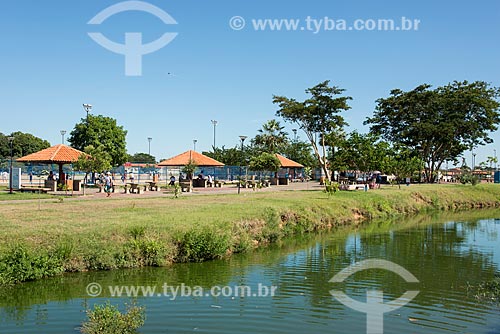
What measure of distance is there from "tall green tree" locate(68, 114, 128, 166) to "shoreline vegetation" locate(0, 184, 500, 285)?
3169 cm

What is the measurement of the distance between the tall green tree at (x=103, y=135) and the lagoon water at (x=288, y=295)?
124ft

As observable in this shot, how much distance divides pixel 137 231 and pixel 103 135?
1618 inches

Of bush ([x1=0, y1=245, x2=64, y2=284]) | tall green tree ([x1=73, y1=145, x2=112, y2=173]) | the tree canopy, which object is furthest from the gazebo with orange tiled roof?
bush ([x1=0, y1=245, x2=64, y2=284])

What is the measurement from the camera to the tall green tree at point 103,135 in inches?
2126

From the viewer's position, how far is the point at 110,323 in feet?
30.7

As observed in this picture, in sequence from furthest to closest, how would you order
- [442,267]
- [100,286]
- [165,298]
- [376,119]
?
[376,119] < [442,267] < [100,286] < [165,298]

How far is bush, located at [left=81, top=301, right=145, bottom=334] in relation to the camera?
9.34 meters

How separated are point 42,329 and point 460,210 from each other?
1400 inches

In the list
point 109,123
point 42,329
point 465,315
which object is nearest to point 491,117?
point 109,123

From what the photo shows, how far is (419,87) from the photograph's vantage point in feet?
183

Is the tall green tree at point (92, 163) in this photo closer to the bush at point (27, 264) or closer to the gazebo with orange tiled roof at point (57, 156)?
the gazebo with orange tiled roof at point (57, 156)

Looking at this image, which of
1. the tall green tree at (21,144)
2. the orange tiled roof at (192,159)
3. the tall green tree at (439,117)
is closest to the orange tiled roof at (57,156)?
the orange tiled roof at (192,159)

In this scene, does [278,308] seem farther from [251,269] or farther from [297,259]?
[297,259]

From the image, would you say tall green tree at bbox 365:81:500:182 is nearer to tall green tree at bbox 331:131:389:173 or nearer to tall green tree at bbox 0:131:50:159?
tall green tree at bbox 331:131:389:173
